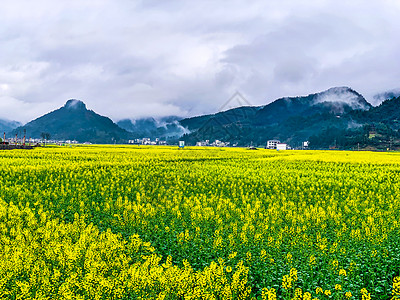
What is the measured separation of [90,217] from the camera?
1255 cm

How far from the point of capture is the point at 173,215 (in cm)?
1214

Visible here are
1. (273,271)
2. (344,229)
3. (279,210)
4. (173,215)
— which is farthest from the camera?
(279,210)

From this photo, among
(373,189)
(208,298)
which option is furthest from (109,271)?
(373,189)

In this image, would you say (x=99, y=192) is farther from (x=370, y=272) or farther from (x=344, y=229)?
(x=370, y=272)

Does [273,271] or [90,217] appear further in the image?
[90,217]

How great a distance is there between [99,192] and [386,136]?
155 meters

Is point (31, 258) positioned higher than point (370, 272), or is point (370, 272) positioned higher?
point (31, 258)

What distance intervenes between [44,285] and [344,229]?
860cm

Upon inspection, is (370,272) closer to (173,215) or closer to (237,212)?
(237,212)

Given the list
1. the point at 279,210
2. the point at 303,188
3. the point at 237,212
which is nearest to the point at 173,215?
the point at 237,212

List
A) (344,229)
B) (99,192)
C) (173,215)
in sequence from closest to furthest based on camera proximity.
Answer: (344,229) < (173,215) < (99,192)

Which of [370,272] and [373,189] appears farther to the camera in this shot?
[373,189]

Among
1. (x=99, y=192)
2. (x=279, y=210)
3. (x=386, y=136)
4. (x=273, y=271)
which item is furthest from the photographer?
(x=386, y=136)

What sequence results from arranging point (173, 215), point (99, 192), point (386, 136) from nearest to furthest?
point (173, 215)
point (99, 192)
point (386, 136)
